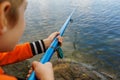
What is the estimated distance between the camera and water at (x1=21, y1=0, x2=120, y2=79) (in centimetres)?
753

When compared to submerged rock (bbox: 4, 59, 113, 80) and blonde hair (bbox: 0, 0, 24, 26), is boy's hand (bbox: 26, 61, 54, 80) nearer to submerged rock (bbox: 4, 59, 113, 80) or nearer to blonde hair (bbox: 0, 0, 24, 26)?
blonde hair (bbox: 0, 0, 24, 26)

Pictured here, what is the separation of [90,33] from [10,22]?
9247 mm

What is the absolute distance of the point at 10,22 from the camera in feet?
4.12

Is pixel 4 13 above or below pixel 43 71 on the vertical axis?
above

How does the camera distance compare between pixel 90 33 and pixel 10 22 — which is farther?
pixel 90 33

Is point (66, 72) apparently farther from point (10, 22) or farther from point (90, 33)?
point (90, 33)

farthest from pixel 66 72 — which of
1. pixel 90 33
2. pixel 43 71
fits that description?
pixel 90 33

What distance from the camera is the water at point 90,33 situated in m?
7.53

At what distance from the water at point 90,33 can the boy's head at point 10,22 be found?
537cm

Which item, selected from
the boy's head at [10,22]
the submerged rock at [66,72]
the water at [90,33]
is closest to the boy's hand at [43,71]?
the boy's head at [10,22]

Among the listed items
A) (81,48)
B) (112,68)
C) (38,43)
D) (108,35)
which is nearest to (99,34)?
(108,35)

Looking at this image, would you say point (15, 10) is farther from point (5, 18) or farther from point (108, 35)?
point (108, 35)

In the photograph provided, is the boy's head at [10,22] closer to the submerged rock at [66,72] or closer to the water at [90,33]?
the submerged rock at [66,72]

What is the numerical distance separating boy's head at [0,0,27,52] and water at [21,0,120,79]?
17.6 feet
